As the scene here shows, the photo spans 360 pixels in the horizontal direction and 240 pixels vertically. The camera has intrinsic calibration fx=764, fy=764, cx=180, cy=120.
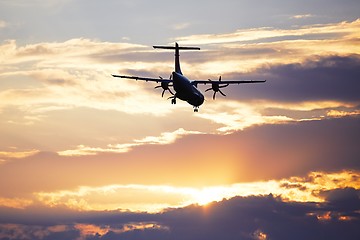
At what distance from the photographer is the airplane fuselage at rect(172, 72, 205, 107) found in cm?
16300

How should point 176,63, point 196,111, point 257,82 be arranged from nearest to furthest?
point 196,111, point 257,82, point 176,63

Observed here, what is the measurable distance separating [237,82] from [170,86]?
56.7 ft

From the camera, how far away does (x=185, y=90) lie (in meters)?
164

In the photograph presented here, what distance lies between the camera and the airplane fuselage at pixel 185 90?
535ft

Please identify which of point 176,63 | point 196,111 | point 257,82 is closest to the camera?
point 196,111

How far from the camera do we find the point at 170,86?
17500 centimetres

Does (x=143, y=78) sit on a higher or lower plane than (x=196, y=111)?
higher

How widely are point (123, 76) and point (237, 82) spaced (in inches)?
1085

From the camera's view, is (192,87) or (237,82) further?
(237,82)

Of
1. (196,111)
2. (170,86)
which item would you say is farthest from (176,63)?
(196,111)

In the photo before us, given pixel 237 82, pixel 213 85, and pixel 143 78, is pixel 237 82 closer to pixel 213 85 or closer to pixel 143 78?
pixel 213 85

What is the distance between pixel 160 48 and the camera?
172625mm

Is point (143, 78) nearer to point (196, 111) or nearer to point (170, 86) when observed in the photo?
point (170, 86)

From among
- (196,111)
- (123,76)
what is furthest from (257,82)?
(123,76)
